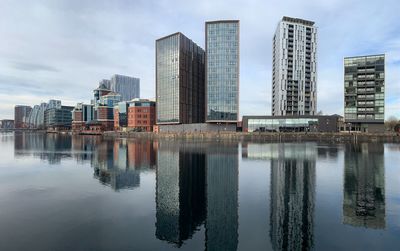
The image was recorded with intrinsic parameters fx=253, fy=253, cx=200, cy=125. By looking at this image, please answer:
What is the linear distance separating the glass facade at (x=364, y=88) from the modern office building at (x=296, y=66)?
34.8 m

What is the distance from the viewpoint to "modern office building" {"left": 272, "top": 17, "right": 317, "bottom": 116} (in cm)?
18888

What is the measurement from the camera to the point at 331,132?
494 ft

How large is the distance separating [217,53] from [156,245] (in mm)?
157326

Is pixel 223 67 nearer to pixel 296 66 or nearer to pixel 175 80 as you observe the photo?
pixel 175 80

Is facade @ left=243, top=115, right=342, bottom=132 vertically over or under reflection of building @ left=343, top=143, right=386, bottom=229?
over

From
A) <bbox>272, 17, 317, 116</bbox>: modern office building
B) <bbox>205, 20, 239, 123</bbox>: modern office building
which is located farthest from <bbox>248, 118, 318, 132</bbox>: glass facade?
<bbox>272, 17, 317, 116</bbox>: modern office building

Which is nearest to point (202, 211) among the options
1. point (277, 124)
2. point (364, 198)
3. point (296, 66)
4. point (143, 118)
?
point (364, 198)

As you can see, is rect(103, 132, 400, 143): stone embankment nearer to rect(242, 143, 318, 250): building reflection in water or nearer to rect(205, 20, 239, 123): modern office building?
rect(205, 20, 239, 123): modern office building

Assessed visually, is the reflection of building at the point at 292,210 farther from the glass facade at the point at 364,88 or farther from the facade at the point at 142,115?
the facade at the point at 142,115

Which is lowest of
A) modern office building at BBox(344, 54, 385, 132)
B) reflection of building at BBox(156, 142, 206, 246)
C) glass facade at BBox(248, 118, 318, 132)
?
reflection of building at BBox(156, 142, 206, 246)

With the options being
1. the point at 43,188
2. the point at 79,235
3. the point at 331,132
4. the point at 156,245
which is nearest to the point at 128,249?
the point at 156,245

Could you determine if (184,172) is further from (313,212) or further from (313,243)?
(313,243)

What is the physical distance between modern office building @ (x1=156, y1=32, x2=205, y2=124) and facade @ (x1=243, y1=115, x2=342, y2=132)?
44.0 meters

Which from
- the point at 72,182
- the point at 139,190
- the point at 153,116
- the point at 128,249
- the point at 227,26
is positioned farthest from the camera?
the point at 153,116
